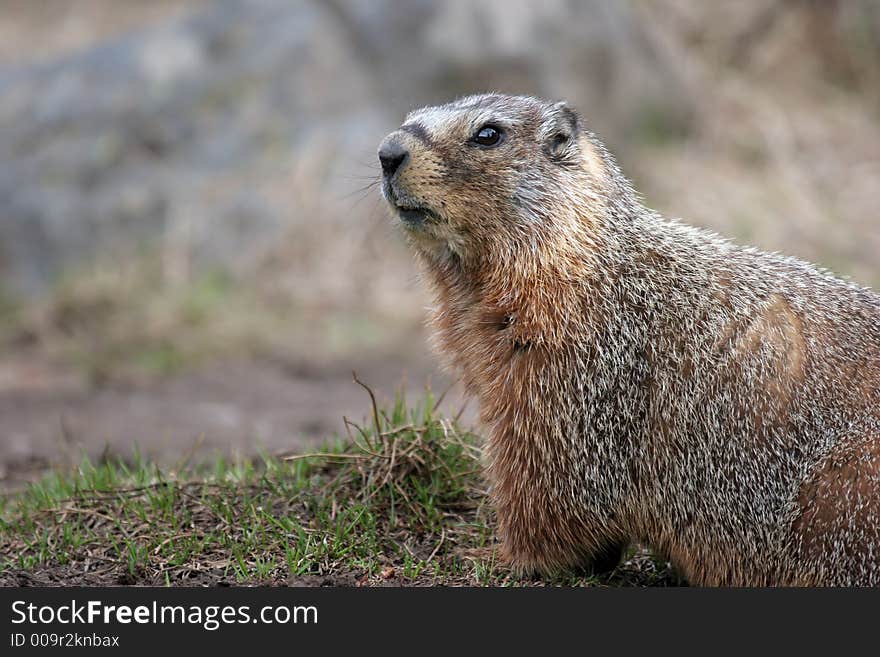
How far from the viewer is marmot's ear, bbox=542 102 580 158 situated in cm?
539

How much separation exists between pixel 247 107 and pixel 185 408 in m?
4.72

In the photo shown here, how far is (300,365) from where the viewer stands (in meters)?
11.4

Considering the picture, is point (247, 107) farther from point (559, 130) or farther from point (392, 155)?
point (392, 155)

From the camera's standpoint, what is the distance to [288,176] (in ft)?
42.3

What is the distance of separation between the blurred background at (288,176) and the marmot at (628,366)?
5123mm

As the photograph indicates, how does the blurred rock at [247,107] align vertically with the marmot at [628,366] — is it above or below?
above

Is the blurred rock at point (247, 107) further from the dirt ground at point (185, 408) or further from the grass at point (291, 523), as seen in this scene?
the grass at point (291, 523)

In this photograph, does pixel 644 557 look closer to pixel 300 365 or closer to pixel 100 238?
pixel 300 365

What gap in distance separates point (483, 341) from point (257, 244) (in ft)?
25.8

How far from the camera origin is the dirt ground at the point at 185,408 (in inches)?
327

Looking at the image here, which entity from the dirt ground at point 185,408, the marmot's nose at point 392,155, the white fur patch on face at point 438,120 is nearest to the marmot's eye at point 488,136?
the white fur patch on face at point 438,120

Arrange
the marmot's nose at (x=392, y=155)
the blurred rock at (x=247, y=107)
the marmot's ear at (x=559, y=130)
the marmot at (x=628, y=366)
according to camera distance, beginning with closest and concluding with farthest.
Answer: the marmot at (x=628, y=366) < the marmot's nose at (x=392, y=155) < the marmot's ear at (x=559, y=130) < the blurred rock at (x=247, y=107)

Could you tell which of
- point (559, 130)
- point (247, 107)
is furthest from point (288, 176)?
point (559, 130)

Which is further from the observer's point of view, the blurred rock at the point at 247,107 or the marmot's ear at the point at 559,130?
the blurred rock at the point at 247,107
